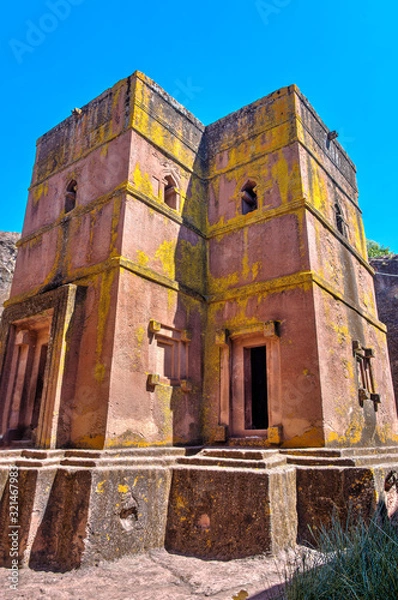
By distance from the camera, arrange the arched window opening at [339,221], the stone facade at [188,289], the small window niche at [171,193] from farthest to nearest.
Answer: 1. the arched window opening at [339,221]
2. the small window niche at [171,193]
3. the stone facade at [188,289]

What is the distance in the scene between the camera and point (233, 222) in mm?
8992

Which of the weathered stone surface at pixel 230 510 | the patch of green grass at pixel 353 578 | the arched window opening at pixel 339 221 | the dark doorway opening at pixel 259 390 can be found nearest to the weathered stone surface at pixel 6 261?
the dark doorway opening at pixel 259 390

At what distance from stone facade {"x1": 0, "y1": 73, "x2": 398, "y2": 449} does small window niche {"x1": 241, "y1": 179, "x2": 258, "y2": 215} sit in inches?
2.0

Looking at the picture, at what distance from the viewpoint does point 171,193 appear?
892 centimetres

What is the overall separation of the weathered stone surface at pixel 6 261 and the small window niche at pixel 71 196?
9.88m

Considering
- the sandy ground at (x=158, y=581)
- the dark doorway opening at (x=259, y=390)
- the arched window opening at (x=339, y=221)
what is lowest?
the sandy ground at (x=158, y=581)

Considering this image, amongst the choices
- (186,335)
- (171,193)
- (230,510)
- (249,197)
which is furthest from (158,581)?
(249,197)

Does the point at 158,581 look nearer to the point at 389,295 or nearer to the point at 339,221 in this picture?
the point at 339,221

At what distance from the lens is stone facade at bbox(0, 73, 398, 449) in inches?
265

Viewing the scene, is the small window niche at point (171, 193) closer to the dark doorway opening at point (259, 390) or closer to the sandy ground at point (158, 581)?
the dark doorway opening at point (259, 390)

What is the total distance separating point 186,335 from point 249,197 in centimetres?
343

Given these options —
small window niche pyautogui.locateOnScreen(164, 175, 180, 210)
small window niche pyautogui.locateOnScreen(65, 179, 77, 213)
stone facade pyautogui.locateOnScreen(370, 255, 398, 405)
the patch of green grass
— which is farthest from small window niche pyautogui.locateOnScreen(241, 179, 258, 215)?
stone facade pyautogui.locateOnScreen(370, 255, 398, 405)

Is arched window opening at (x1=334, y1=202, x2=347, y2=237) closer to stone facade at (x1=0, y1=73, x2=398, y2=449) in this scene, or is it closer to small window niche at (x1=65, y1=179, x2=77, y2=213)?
stone facade at (x1=0, y1=73, x2=398, y2=449)

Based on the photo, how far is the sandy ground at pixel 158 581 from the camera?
4.21 m
